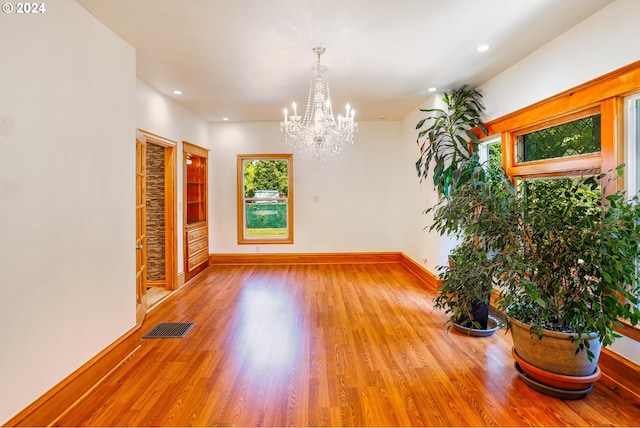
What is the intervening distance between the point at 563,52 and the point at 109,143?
12.9 feet

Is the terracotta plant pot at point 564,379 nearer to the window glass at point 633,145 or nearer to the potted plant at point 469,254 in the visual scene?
the potted plant at point 469,254

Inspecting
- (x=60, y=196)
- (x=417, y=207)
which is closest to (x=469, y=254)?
(x=417, y=207)

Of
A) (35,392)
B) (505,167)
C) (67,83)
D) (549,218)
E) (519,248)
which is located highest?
(67,83)

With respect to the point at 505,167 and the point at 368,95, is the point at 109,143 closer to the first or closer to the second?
the point at 368,95

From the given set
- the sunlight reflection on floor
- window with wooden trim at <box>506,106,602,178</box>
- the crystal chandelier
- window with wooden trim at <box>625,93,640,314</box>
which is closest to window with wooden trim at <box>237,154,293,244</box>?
the sunlight reflection on floor

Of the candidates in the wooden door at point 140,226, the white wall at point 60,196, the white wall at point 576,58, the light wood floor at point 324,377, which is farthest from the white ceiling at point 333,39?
the light wood floor at point 324,377

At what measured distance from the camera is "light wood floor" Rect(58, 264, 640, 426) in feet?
6.58

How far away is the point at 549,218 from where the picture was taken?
2211 millimetres

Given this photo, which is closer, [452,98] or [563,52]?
[563,52]

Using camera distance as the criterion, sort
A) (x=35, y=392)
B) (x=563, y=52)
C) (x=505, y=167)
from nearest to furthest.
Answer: (x=35, y=392), (x=563, y=52), (x=505, y=167)

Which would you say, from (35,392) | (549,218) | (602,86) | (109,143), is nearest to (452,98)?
(602,86)

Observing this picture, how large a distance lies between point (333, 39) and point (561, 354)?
2.99 meters

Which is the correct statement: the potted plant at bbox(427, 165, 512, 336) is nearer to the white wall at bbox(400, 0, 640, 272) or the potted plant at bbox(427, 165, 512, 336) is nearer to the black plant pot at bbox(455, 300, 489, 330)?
the black plant pot at bbox(455, 300, 489, 330)

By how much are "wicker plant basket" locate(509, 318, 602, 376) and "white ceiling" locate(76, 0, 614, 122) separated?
2343 mm
